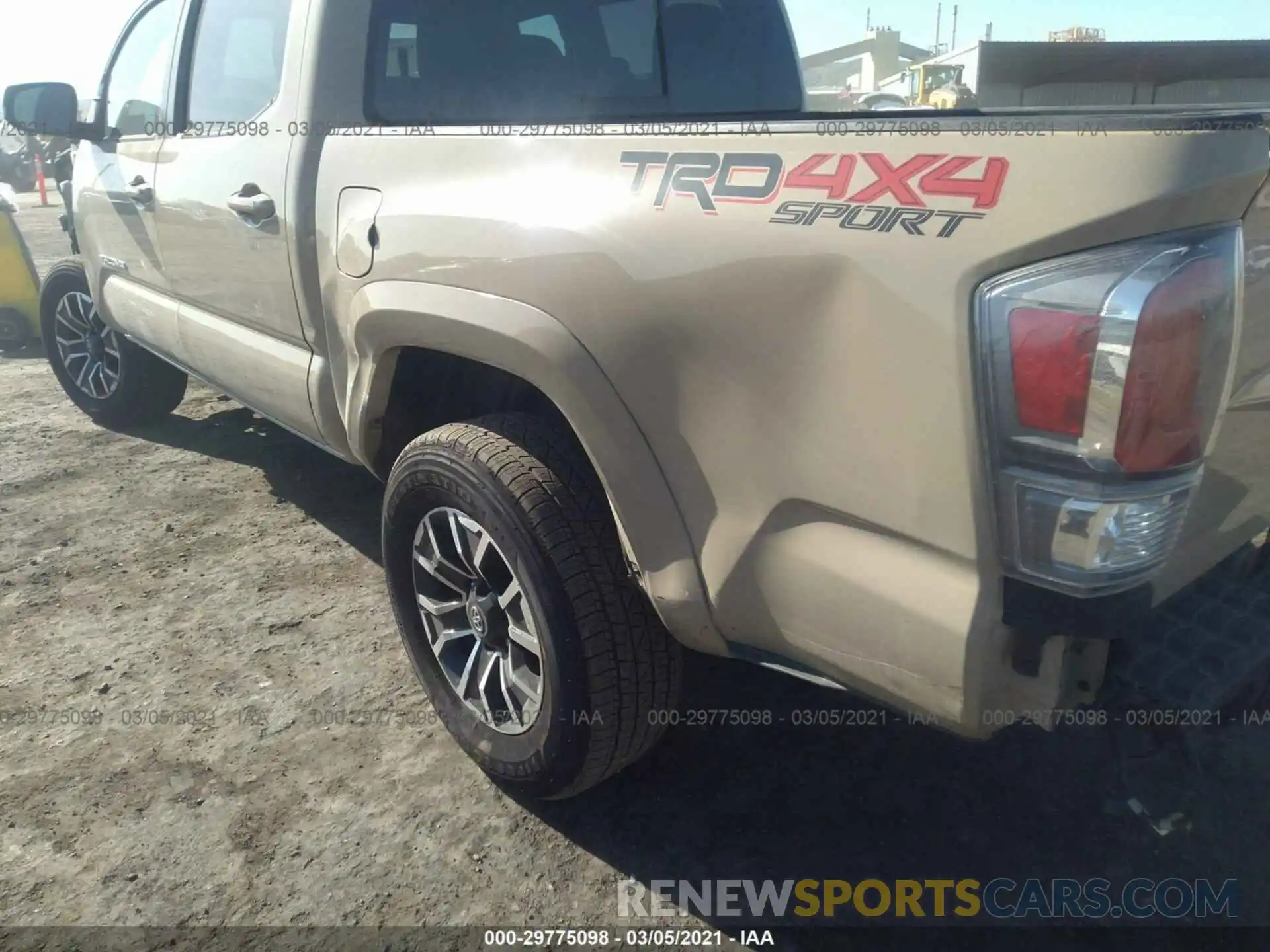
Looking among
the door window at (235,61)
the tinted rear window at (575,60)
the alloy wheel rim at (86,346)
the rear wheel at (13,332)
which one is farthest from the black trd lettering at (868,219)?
the rear wheel at (13,332)

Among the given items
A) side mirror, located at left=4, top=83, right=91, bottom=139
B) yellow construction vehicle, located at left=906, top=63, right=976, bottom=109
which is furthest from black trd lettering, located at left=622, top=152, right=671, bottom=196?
yellow construction vehicle, located at left=906, top=63, right=976, bottom=109

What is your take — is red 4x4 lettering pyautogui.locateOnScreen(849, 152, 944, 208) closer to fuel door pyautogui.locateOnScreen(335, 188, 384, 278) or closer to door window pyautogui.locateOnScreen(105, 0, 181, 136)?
fuel door pyautogui.locateOnScreen(335, 188, 384, 278)

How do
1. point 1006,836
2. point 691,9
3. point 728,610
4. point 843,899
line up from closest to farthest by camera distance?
point 728,610 < point 843,899 < point 1006,836 < point 691,9

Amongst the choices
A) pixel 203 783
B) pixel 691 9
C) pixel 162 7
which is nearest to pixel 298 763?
pixel 203 783

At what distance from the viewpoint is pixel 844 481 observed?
1525 mm

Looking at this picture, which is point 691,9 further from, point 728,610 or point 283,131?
point 728,610

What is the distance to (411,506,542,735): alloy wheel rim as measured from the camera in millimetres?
2178

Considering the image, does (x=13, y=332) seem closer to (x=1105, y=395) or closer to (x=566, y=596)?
(x=566, y=596)

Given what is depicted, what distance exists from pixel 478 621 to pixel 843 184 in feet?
4.43

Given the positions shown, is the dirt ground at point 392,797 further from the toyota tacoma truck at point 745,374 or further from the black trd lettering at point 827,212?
the black trd lettering at point 827,212

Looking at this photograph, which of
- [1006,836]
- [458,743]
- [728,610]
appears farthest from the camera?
[458,743]

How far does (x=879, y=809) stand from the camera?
230 centimetres

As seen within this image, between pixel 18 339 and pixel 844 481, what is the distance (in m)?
7.42

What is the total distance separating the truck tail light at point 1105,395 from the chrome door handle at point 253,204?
2056 millimetres
